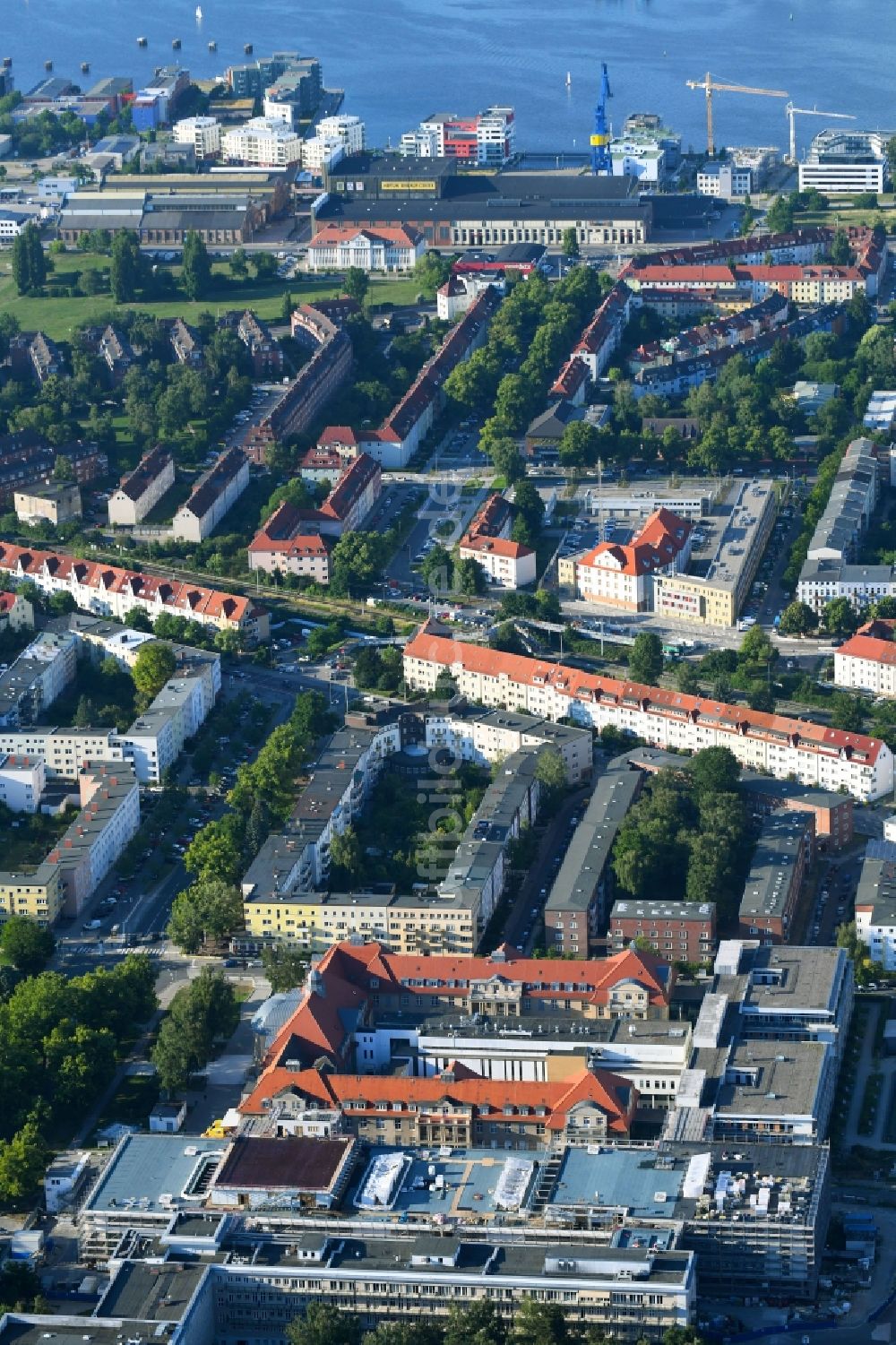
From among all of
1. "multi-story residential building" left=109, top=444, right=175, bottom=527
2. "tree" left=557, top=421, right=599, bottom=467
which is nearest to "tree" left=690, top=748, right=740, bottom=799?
"tree" left=557, top=421, right=599, bottom=467

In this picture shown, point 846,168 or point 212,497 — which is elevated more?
point 846,168

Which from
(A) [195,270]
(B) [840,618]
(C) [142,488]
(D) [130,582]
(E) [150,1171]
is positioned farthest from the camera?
(A) [195,270]

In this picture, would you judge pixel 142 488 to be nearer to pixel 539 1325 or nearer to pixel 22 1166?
pixel 22 1166

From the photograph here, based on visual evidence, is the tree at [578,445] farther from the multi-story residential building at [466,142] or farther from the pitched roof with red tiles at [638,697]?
the multi-story residential building at [466,142]

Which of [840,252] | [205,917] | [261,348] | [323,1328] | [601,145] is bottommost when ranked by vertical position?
[261,348]

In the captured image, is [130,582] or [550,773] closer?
[550,773]

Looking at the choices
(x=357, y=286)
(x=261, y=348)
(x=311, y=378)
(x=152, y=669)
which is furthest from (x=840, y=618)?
(x=357, y=286)

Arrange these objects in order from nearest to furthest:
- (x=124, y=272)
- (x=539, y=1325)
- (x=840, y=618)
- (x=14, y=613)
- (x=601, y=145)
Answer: (x=539, y=1325) < (x=840, y=618) < (x=14, y=613) < (x=124, y=272) < (x=601, y=145)
